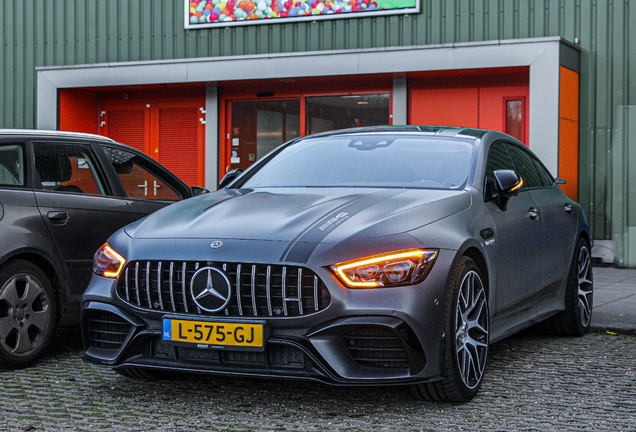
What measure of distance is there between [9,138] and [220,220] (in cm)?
208

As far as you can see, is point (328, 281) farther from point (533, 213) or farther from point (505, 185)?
point (533, 213)

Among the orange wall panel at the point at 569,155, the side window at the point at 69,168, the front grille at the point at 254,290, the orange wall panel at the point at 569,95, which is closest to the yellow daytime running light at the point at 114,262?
the front grille at the point at 254,290

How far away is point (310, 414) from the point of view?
414 centimetres

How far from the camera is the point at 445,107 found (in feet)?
43.9

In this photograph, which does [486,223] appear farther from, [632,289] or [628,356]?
[632,289]

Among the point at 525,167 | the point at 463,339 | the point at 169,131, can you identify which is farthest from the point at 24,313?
the point at 169,131

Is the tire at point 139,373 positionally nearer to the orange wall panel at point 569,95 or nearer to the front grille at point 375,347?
the front grille at point 375,347

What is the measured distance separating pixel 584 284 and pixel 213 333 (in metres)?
3.74

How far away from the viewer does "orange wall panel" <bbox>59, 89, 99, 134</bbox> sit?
50.6 ft

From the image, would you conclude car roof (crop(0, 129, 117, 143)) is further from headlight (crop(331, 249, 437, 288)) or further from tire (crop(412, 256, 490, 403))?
tire (crop(412, 256, 490, 403))

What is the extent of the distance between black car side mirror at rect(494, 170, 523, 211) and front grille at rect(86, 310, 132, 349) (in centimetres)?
235

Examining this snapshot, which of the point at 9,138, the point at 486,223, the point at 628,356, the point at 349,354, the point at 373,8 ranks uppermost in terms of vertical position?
the point at 373,8

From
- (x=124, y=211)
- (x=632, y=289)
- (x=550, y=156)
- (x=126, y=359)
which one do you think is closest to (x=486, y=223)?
(x=126, y=359)

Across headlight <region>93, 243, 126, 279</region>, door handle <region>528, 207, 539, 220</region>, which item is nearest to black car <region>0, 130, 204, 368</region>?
headlight <region>93, 243, 126, 279</region>
